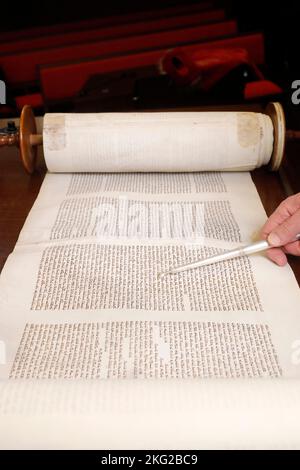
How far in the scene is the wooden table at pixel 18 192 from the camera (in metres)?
0.67

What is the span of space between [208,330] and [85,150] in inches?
14.9

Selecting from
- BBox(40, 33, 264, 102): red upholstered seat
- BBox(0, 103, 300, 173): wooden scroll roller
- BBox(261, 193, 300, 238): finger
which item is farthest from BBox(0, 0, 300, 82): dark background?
BBox(261, 193, 300, 238): finger

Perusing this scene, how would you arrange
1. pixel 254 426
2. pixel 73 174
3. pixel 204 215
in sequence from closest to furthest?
pixel 254 426 → pixel 204 215 → pixel 73 174

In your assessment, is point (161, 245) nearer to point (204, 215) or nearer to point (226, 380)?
point (204, 215)

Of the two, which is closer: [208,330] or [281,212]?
[208,330]

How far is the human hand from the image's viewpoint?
0.59 metres

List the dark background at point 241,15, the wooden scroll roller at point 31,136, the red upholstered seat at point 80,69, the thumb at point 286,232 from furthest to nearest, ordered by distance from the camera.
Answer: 1. the dark background at point 241,15
2. the red upholstered seat at point 80,69
3. the wooden scroll roller at point 31,136
4. the thumb at point 286,232

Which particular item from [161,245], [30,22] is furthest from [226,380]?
[30,22]

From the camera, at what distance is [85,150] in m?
0.77

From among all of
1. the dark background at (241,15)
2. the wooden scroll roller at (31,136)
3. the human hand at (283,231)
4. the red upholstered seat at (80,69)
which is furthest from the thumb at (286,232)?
the dark background at (241,15)

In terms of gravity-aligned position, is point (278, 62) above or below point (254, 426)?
below

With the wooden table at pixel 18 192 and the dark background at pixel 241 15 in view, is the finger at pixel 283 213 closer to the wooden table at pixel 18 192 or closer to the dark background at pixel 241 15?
the wooden table at pixel 18 192

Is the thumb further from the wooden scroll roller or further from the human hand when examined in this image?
the wooden scroll roller

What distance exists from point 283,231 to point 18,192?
403 millimetres
